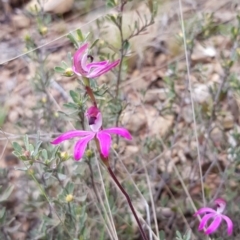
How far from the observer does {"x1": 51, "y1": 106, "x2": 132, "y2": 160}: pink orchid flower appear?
3.10ft

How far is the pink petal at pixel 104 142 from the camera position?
945 millimetres

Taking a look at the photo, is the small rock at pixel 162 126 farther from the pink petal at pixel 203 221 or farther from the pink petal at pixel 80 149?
the pink petal at pixel 80 149

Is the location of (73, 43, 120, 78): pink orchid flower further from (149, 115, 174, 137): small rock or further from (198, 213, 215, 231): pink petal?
(149, 115, 174, 137): small rock

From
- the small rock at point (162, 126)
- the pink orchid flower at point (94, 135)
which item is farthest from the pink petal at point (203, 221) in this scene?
the small rock at point (162, 126)

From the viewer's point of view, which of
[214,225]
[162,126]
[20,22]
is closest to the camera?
[214,225]

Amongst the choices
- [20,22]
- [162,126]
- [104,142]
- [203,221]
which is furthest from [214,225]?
[20,22]

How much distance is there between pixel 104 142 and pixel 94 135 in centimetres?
4

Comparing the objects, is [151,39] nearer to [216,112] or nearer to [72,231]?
[216,112]

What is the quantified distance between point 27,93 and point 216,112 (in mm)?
889

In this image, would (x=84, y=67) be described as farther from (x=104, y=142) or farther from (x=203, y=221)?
(x=203, y=221)

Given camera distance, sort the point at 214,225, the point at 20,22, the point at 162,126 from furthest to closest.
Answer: the point at 20,22
the point at 162,126
the point at 214,225

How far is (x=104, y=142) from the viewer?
3.11ft

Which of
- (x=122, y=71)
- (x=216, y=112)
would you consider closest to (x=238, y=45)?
(x=216, y=112)

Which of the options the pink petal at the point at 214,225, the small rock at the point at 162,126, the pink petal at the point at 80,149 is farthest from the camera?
the small rock at the point at 162,126
